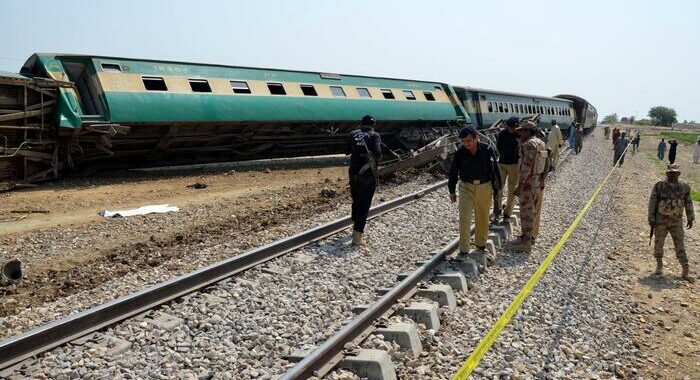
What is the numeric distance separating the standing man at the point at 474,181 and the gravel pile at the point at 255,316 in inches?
27.6

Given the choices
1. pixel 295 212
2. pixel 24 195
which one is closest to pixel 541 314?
pixel 295 212

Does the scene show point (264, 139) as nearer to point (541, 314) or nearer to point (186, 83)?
point (186, 83)

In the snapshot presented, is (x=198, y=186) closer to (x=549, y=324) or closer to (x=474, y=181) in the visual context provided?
(x=474, y=181)

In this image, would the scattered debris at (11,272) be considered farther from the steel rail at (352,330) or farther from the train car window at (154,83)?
the train car window at (154,83)

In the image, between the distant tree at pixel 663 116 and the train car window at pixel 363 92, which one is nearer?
the train car window at pixel 363 92

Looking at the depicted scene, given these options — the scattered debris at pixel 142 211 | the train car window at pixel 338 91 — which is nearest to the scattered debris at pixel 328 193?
the scattered debris at pixel 142 211

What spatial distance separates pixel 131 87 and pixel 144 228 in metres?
5.55

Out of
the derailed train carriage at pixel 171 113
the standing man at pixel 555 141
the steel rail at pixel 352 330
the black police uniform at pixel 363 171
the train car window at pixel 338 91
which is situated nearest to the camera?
the steel rail at pixel 352 330

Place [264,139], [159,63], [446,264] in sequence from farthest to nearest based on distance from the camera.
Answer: [264,139]
[159,63]
[446,264]

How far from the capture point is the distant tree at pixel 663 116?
457 ft

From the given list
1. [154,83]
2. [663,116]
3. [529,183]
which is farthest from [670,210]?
[663,116]

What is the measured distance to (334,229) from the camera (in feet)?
27.9

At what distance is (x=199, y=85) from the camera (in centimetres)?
1465

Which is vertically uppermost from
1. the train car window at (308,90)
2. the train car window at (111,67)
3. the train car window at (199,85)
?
the train car window at (111,67)
